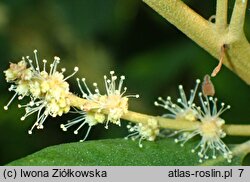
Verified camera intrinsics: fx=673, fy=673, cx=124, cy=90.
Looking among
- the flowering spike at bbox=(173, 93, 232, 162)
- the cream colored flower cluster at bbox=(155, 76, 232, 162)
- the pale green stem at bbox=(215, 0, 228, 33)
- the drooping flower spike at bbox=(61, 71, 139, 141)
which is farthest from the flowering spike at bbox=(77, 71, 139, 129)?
Answer: the pale green stem at bbox=(215, 0, 228, 33)

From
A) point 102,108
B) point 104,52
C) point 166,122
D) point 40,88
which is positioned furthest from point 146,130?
point 104,52

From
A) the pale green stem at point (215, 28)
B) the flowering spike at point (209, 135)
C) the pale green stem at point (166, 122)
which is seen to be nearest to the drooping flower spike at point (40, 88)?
the pale green stem at point (166, 122)

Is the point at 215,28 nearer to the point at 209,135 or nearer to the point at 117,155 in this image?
the point at 209,135

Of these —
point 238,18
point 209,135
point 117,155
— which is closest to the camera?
point 238,18

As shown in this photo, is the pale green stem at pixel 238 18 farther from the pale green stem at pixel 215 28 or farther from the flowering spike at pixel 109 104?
the flowering spike at pixel 109 104

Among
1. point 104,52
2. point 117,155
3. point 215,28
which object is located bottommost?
point 117,155

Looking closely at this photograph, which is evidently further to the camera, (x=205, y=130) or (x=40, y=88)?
(x=205, y=130)
